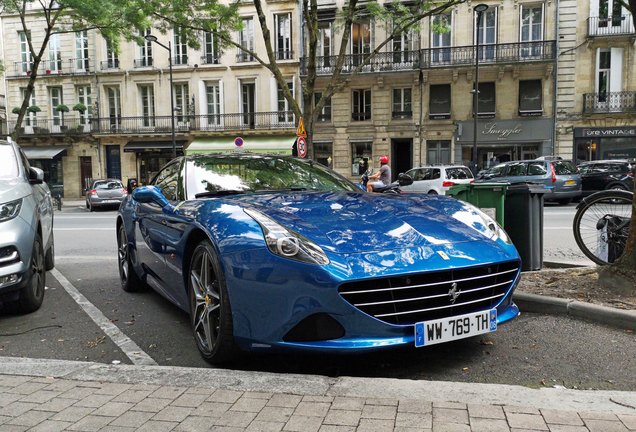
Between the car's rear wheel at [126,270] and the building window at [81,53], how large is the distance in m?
32.0

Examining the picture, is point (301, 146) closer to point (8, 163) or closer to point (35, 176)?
point (35, 176)

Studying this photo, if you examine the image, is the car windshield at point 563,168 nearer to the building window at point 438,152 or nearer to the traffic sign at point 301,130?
the traffic sign at point 301,130

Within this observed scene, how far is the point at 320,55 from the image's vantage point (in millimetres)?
29141

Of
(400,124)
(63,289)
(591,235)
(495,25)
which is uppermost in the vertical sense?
(495,25)

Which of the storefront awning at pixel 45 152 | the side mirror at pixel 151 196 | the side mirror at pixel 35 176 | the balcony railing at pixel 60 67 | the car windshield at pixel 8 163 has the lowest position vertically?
the side mirror at pixel 151 196

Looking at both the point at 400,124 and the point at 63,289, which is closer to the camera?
the point at 63,289

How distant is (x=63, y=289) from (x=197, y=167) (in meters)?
2.74

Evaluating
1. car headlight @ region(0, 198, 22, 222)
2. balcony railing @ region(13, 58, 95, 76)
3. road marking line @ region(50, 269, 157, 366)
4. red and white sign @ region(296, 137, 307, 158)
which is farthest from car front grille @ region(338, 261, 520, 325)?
balcony railing @ region(13, 58, 95, 76)

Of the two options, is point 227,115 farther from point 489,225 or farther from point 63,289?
point 489,225

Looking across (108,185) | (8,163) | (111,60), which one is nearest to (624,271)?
(8,163)

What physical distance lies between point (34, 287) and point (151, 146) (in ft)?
94.9

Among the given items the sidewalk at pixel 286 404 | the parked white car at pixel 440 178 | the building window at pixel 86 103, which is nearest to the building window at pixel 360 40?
the parked white car at pixel 440 178

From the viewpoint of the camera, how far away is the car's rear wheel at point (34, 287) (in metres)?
4.65

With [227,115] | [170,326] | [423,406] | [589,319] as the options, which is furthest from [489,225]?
[227,115]
